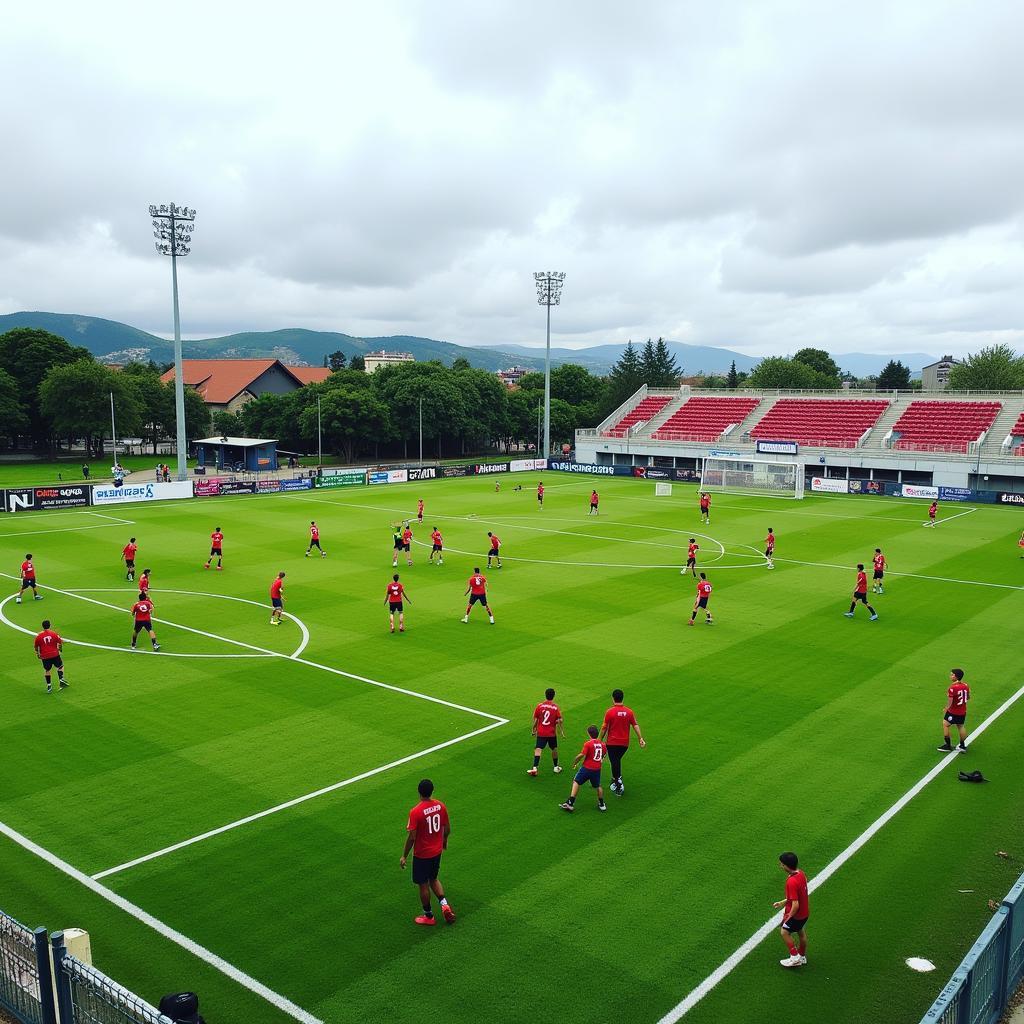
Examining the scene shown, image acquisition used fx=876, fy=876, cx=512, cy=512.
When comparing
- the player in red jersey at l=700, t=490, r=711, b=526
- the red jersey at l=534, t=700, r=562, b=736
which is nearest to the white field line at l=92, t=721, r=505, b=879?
the red jersey at l=534, t=700, r=562, b=736

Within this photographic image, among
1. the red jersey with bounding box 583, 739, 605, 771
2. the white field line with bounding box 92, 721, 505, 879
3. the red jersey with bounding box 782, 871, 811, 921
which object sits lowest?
the white field line with bounding box 92, 721, 505, 879

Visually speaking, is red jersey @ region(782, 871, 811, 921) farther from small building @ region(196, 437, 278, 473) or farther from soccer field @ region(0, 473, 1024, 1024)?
small building @ region(196, 437, 278, 473)

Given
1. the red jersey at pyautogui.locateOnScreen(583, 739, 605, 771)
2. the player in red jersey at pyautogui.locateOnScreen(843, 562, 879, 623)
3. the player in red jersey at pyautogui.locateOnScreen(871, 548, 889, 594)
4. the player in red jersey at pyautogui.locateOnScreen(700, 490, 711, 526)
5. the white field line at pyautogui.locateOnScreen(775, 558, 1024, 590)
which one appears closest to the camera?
the red jersey at pyautogui.locateOnScreen(583, 739, 605, 771)

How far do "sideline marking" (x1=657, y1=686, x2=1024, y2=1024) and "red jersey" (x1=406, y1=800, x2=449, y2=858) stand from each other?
326 centimetres

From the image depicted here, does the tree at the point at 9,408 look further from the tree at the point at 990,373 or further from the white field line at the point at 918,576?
the tree at the point at 990,373

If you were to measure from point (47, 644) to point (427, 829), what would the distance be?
1268cm

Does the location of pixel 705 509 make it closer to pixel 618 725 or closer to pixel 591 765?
pixel 618 725

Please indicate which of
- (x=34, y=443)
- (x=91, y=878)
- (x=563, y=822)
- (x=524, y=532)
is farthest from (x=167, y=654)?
(x=34, y=443)

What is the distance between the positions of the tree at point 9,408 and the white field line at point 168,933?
80364 millimetres

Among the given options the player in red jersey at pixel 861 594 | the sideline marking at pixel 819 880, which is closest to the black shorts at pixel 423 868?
the sideline marking at pixel 819 880

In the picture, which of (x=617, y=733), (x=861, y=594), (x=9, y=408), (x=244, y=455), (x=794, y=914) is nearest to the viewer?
(x=794, y=914)

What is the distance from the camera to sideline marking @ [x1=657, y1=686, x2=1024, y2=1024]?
977cm

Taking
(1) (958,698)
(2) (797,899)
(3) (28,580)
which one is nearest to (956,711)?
(1) (958,698)

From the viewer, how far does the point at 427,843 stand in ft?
35.8
